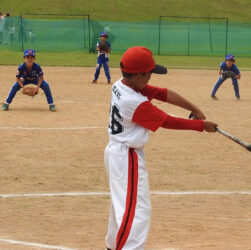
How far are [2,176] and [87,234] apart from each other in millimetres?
3275

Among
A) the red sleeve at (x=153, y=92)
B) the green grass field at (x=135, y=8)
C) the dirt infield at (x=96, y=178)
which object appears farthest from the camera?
the green grass field at (x=135, y=8)

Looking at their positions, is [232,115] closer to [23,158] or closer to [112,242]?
[23,158]

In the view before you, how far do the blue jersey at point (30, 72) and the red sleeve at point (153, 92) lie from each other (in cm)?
1083

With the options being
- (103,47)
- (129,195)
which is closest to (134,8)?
(103,47)

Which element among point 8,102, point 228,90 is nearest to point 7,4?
point 228,90

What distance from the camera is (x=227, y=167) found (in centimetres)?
1182

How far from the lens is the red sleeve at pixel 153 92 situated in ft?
22.8

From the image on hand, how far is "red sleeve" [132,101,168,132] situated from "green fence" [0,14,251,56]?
1522 inches

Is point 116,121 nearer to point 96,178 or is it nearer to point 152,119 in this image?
point 152,119

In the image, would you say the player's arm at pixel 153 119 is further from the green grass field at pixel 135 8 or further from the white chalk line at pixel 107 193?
the green grass field at pixel 135 8

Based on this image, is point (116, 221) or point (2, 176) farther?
point (2, 176)

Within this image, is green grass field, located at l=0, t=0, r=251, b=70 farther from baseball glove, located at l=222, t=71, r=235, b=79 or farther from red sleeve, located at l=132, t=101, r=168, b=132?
red sleeve, located at l=132, t=101, r=168, b=132

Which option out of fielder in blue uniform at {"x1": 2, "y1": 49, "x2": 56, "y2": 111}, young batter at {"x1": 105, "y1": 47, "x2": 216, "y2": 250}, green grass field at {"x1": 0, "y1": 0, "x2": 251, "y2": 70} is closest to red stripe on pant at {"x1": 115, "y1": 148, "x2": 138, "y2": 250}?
young batter at {"x1": 105, "y1": 47, "x2": 216, "y2": 250}

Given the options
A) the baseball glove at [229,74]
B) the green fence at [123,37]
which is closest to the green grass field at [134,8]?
the green fence at [123,37]
